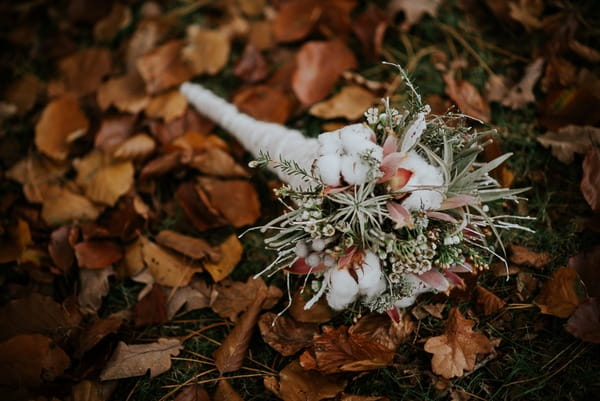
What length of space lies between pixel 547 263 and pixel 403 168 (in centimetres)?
64

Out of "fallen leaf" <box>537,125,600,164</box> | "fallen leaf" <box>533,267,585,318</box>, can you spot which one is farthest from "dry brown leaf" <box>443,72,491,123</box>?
"fallen leaf" <box>533,267,585,318</box>

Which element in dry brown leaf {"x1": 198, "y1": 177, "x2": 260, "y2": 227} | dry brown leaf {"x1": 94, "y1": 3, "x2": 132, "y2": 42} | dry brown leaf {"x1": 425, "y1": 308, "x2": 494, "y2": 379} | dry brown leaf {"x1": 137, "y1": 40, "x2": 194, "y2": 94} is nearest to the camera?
dry brown leaf {"x1": 425, "y1": 308, "x2": 494, "y2": 379}

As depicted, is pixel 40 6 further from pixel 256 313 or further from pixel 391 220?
pixel 391 220

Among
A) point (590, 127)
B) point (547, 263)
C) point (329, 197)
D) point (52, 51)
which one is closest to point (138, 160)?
point (52, 51)

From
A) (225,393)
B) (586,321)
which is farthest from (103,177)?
(586,321)

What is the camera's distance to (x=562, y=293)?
4.16 feet

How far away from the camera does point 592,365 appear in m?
1.25

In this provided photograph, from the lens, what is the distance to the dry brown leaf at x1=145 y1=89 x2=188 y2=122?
191 cm

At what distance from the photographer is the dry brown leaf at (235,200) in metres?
Result: 1.62

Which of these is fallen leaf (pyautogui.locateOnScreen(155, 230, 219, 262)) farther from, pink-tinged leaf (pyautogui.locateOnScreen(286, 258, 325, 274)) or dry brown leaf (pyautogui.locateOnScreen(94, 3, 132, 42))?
dry brown leaf (pyautogui.locateOnScreen(94, 3, 132, 42))

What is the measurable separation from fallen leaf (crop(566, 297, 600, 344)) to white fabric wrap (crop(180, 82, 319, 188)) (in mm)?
808

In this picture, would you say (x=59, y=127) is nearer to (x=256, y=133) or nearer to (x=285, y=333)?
(x=256, y=133)

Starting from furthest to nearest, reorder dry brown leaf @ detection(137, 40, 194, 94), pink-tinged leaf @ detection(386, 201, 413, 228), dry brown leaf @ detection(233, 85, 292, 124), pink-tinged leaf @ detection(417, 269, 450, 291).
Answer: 1. dry brown leaf @ detection(137, 40, 194, 94)
2. dry brown leaf @ detection(233, 85, 292, 124)
3. pink-tinged leaf @ detection(417, 269, 450, 291)
4. pink-tinged leaf @ detection(386, 201, 413, 228)

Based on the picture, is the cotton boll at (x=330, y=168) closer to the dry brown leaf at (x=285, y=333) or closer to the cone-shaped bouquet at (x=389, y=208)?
the cone-shaped bouquet at (x=389, y=208)
